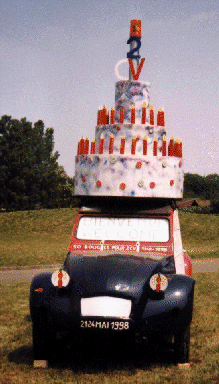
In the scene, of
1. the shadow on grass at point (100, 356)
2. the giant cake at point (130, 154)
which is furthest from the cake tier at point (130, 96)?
the shadow on grass at point (100, 356)

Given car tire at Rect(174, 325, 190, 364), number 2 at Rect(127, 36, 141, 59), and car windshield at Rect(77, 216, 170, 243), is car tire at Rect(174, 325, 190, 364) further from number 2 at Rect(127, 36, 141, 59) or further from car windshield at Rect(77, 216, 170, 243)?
number 2 at Rect(127, 36, 141, 59)

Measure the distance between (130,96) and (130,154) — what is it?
1.52 metres

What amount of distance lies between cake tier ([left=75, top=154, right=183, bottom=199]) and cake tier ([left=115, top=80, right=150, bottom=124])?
3.95 feet

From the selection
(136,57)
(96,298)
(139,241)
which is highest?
(136,57)

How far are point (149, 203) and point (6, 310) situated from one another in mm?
3948

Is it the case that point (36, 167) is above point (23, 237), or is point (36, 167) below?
above

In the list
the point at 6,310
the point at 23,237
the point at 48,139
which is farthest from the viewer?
the point at 48,139

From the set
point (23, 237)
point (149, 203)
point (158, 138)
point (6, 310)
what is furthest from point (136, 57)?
point (23, 237)

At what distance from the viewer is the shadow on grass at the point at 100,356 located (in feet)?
20.3

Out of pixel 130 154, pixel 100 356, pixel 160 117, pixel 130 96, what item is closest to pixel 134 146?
pixel 130 154

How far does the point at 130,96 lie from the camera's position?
9.12 meters

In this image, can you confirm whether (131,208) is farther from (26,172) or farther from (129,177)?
(26,172)

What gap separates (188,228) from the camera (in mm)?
36531

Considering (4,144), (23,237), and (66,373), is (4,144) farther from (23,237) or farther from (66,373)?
(66,373)
